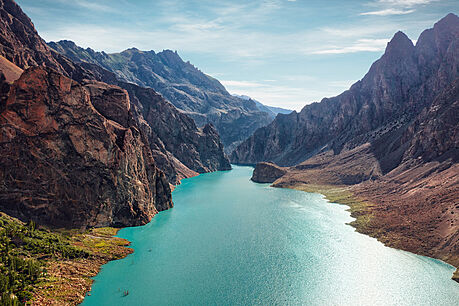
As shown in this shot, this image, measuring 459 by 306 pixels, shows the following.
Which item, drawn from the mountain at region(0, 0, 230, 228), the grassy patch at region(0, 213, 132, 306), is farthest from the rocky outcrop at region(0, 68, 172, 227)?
the grassy patch at region(0, 213, 132, 306)

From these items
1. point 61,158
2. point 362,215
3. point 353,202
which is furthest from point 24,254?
point 353,202

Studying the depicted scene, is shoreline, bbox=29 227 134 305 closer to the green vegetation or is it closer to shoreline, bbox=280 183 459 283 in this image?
the green vegetation

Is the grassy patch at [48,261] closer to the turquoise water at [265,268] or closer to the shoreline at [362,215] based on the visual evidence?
the turquoise water at [265,268]

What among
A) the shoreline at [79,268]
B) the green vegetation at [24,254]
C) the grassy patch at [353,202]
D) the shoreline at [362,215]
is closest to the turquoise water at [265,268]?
the shoreline at [79,268]

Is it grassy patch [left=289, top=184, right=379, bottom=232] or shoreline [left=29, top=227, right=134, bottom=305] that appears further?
grassy patch [left=289, top=184, right=379, bottom=232]

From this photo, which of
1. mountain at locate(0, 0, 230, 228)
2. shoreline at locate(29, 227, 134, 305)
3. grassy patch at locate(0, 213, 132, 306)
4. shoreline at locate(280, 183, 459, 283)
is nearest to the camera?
grassy patch at locate(0, 213, 132, 306)

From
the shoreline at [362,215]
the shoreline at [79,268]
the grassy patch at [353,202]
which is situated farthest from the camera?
the grassy patch at [353,202]
